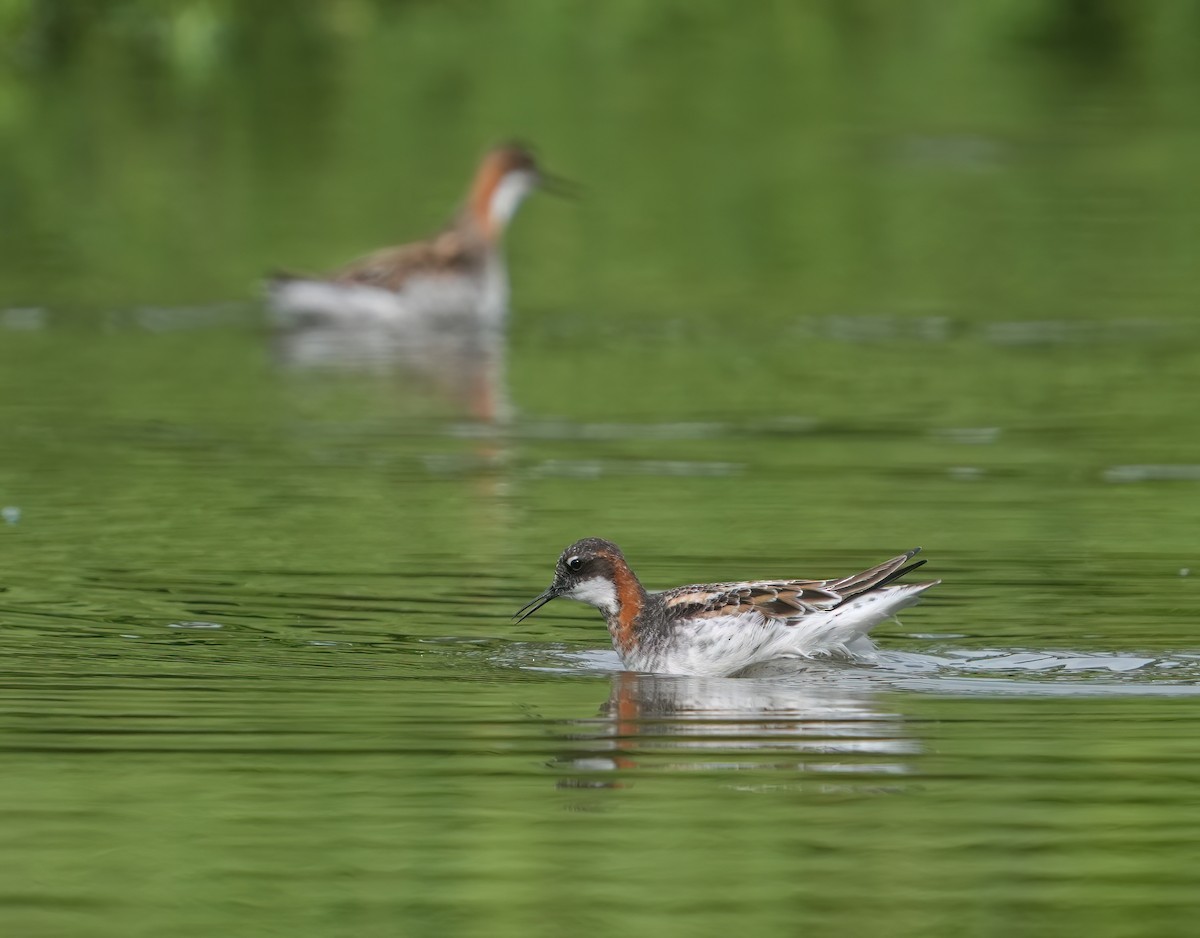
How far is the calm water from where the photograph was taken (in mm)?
8695

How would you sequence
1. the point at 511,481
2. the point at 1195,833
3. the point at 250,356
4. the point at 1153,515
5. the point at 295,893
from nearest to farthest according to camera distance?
the point at 295,893 → the point at 1195,833 → the point at 1153,515 → the point at 511,481 → the point at 250,356

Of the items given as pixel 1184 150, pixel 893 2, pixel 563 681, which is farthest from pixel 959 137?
pixel 563 681

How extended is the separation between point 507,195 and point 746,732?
1654cm

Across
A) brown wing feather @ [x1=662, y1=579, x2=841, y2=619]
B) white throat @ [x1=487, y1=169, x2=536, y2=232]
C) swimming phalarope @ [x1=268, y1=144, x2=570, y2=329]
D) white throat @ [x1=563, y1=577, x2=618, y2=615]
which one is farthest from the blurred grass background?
brown wing feather @ [x1=662, y1=579, x2=841, y2=619]

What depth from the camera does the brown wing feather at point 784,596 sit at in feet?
38.5

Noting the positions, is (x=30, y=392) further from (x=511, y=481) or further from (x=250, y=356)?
(x=511, y=481)

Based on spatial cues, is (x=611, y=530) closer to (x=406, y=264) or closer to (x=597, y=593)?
(x=597, y=593)

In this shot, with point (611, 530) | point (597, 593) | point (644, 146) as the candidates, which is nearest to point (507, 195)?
point (644, 146)

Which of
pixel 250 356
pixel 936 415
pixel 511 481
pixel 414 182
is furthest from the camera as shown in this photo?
pixel 414 182

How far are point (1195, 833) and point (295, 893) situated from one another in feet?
8.45

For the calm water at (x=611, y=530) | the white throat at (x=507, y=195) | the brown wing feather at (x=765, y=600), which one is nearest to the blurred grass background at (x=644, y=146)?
the calm water at (x=611, y=530)

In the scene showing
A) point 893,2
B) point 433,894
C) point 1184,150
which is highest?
point 893,2

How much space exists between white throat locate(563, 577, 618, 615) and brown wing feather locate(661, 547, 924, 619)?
0.37 metres

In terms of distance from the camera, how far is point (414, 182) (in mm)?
33656
